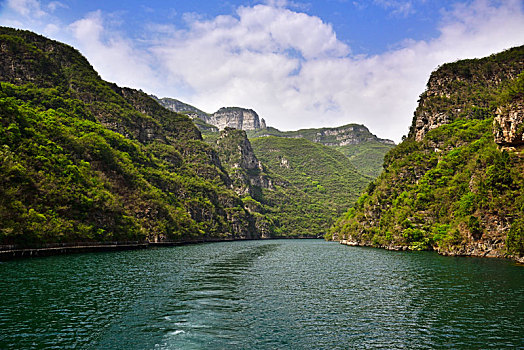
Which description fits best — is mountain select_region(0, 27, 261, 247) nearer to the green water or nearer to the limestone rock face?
the green water

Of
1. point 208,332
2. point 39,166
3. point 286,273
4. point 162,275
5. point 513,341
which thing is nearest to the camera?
point 513,341

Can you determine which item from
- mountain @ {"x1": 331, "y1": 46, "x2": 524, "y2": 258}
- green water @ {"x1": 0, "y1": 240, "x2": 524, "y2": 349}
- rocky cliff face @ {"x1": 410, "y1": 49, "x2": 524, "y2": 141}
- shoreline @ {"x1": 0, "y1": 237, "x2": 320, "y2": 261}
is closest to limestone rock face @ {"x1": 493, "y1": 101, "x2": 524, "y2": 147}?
mountain @ {"x1": 331, "y1": 46, "x2": 524, "y2": 258}

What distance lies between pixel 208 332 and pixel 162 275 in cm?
2831

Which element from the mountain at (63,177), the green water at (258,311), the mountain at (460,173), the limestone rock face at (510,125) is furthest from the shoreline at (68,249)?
→ the limestone rock face at (510,125)

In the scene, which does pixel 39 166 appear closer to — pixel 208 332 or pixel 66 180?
pixel 66 180

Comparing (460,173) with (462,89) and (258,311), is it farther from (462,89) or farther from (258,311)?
(258,311)

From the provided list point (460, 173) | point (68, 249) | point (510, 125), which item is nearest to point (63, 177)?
point (68, 249)

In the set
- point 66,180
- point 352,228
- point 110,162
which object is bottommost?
point 352,228

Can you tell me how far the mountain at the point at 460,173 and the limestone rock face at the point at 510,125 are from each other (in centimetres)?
17

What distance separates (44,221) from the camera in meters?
80.1

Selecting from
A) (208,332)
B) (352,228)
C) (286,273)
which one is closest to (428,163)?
(352,228)

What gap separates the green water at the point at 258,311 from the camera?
21.8 meters

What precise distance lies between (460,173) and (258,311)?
90.3m

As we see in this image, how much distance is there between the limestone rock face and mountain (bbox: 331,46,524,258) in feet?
0.57
